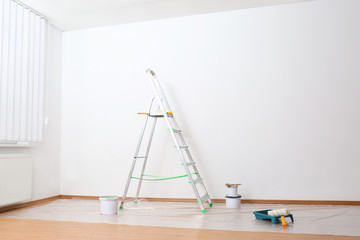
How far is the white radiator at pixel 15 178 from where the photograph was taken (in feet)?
11.0

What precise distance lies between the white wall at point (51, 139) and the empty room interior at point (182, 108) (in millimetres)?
23

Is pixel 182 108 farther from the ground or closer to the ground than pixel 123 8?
closer to the ground

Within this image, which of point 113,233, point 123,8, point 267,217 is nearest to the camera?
point 113,233

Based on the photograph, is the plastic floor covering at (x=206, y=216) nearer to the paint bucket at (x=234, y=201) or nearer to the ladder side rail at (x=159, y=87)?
the paint bucket at (x=234, y=201)

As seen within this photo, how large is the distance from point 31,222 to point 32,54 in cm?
204

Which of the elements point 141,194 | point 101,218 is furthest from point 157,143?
point 101,218

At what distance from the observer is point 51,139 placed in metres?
4.36

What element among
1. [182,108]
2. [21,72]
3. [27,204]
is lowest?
[27,204]

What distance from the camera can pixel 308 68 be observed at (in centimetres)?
387

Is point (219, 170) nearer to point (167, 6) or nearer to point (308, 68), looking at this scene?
point (308, 68)

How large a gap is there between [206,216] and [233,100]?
1.53 metres

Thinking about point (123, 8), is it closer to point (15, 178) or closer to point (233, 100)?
point (233, 100)

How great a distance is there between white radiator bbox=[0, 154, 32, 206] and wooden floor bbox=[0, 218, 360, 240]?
1.98 ft

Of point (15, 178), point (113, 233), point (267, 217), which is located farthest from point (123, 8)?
point (267, 217)
